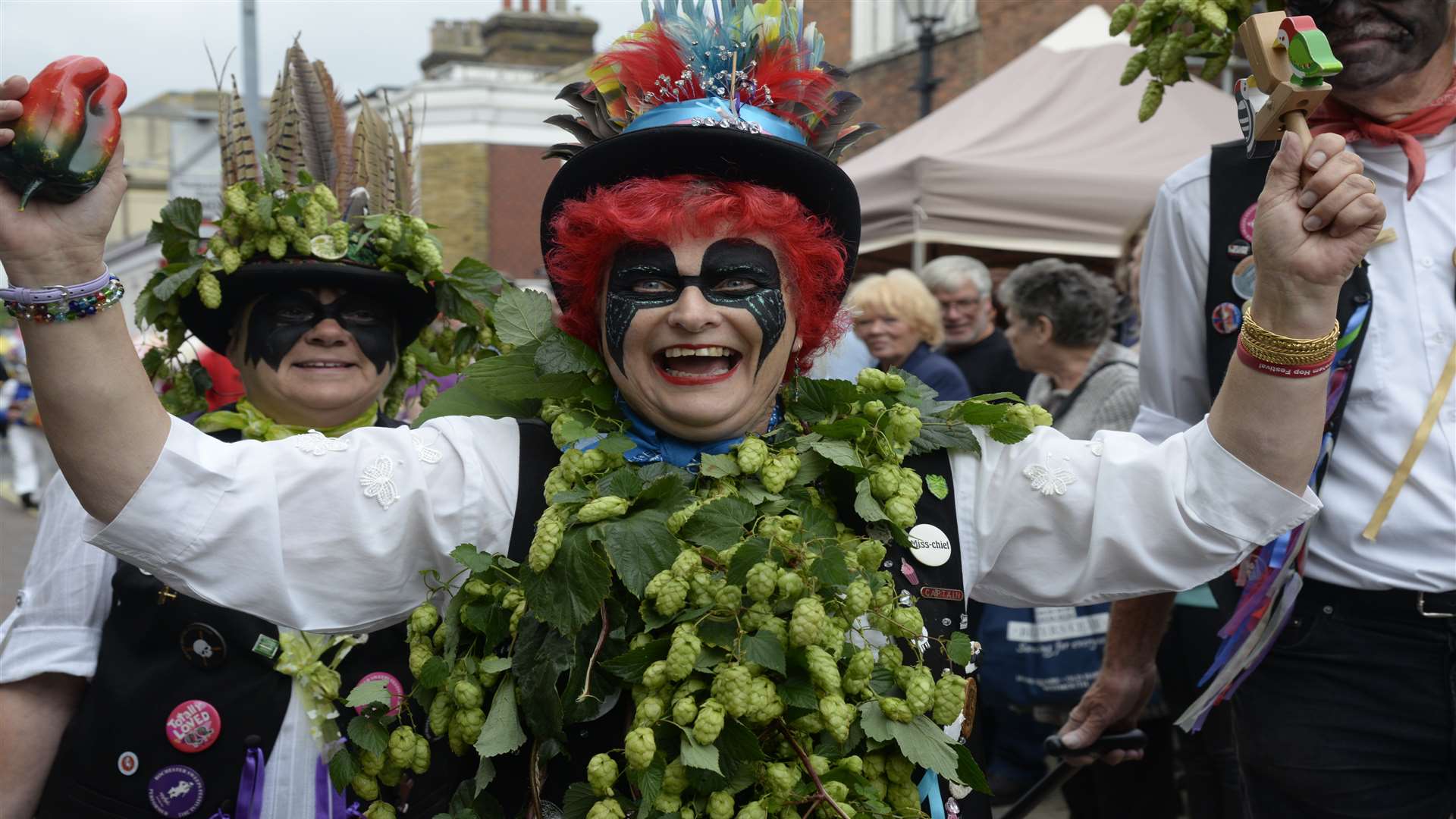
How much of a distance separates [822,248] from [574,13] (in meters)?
25.1

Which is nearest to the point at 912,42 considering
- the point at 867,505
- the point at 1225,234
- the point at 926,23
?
the point at 926,23

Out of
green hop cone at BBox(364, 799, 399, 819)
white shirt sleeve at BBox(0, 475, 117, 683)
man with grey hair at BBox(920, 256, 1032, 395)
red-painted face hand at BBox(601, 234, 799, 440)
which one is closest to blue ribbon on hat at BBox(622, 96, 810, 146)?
red-painted face hand at BBox(601, 234, 799, 440)

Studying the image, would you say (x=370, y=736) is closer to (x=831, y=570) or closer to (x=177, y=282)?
(x=831, y=570)

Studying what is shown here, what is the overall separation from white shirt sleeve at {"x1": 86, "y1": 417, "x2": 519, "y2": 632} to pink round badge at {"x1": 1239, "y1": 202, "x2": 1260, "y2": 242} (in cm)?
145

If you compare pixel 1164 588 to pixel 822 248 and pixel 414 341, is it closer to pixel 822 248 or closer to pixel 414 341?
pixel 822 248

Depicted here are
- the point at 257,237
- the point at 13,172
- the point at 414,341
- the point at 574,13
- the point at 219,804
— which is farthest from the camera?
the point at 574,13

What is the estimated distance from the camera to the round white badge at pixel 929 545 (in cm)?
206

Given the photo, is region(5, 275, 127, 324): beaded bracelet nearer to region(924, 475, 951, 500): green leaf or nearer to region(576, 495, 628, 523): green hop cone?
region(576, 495, 628, 523): green hop cone

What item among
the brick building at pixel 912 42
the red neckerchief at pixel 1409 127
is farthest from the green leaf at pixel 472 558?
the brick building at pixel 912 42

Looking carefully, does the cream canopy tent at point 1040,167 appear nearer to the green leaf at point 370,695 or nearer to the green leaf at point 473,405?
the green leaf at point 473,405

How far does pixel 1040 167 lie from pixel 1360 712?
15.0 feet

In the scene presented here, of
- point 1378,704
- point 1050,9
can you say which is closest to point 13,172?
point 1378,704

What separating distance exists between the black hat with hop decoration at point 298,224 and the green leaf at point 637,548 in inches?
54.1

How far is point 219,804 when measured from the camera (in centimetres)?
261
